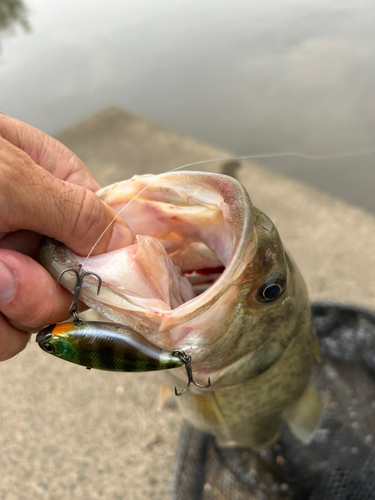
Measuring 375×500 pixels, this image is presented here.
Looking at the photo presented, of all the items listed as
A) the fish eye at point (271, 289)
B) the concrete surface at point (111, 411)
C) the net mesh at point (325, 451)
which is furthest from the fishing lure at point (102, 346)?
the net mesh at point (325, 451)

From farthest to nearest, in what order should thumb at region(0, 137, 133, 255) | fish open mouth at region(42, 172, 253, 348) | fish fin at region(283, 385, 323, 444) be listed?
1. fish fin at region(283, 385, 323, 444)
2. fish open mouth at region(42, 172, 253, 348)
3. thumb at region(0, 137, 133, 255)

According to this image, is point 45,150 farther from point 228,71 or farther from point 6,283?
point 228,71

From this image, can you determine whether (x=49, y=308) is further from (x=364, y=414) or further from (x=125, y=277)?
(x=364, y=414)

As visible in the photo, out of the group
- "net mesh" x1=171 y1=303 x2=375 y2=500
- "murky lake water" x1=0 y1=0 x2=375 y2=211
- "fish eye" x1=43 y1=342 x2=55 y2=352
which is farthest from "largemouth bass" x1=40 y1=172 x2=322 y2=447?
"murky lake water" x1=0 y1=0 x2=375 y2=211

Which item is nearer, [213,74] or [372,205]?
[372,205]

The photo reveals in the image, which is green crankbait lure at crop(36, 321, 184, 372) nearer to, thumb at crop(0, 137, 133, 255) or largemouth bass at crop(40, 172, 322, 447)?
largemouth bass at crop(40, 172, 322, 447)

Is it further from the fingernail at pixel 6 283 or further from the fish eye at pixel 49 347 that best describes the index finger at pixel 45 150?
the fish eye at pixel 49 347

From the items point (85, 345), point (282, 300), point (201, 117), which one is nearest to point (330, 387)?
point (282, 300)
